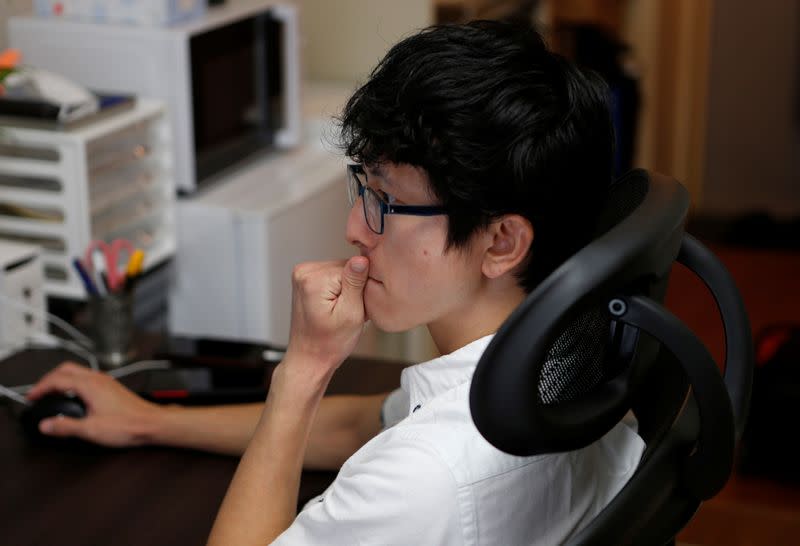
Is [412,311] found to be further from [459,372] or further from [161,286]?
[161,286]

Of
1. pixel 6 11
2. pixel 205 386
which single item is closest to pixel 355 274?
pixel 205 386

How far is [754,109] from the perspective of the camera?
4.75 meters

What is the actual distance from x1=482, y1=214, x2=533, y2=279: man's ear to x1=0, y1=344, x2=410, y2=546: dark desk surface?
392 mm

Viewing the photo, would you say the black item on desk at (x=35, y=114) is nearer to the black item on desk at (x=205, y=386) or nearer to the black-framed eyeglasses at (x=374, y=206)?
the black item on desk at (x=205, y=386)

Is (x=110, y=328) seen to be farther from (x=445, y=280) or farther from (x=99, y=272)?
(x=445, y=280)

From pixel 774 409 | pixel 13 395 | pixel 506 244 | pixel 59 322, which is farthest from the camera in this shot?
pixel 774 409

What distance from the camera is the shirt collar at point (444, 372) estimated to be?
3.09ft

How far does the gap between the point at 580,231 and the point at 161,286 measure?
1.32 m

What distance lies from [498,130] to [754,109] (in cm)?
418

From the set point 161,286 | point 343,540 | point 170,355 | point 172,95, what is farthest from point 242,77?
point 343,540

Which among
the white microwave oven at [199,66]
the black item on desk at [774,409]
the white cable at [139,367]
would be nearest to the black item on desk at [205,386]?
the white cable at [139,367]

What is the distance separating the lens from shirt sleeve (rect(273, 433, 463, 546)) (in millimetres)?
842

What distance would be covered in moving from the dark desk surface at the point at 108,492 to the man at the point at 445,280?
171 mm

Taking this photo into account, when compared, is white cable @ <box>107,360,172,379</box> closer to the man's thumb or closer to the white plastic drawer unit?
the white plastic drawer unit
